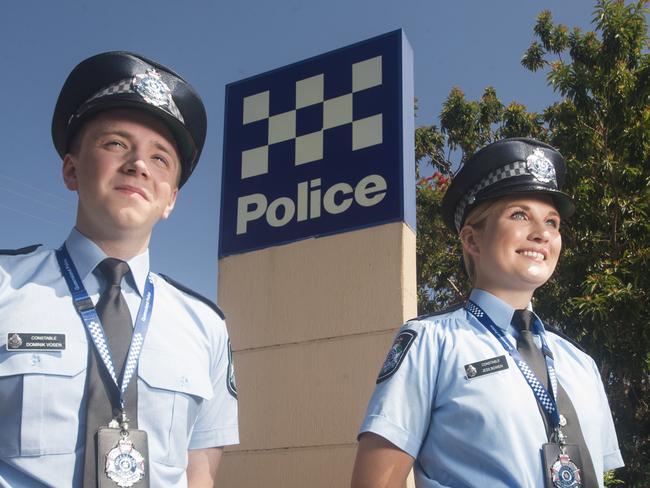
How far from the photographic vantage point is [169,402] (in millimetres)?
1709

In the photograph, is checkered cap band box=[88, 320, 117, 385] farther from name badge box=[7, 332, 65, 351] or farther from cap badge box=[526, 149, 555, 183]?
cap badge box=[526, 149, 555, 183]

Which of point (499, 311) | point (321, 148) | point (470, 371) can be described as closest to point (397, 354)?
point (470, 371)

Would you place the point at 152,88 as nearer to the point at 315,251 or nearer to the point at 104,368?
the point at 104,368

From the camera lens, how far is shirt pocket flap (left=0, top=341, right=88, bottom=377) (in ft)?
5.09

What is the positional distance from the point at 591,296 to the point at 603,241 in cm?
75

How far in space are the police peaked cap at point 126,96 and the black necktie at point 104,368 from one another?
0.37 metres

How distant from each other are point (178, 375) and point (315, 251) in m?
2.39

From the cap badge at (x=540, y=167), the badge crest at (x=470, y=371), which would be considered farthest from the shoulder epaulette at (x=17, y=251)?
the cap badge at (x=540, y=167)

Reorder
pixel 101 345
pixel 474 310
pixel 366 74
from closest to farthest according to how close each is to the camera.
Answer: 1. pixel 101 345
2. pixel 474 310
3. pixel 366 74

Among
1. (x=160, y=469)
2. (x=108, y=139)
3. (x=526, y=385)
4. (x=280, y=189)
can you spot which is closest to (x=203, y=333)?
(x=160, y=469)

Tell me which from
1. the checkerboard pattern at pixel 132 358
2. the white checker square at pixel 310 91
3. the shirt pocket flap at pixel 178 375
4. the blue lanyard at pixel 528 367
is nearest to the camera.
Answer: the checkerboard pattern at pixel 132 358

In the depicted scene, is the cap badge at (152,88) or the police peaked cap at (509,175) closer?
the cap badge at (152,88)

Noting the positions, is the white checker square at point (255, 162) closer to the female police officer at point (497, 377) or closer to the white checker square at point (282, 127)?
the white checker square at point (282, 127)

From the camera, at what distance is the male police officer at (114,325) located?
1512 millimetres
